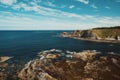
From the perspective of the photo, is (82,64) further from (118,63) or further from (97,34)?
(97,34)

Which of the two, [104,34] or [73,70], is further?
[104,34]

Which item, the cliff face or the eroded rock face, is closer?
the eroded rock face

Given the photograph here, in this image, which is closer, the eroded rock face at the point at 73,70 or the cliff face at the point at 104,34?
the eroded rock face at the point at 73,70

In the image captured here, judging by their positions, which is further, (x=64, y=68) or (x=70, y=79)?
(x=64, y=68)

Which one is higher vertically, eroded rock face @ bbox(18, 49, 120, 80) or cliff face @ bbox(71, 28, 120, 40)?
cliff face @ bbox(71, 28, 120, 40)

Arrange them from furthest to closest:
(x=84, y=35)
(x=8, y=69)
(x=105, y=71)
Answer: (x=84, y=35) < (x=8, y=69) < (x=105, y=71)

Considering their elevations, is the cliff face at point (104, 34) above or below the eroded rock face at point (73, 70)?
above

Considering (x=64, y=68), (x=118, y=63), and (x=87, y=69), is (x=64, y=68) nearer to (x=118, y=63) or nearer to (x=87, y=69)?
(x=87, y=69)

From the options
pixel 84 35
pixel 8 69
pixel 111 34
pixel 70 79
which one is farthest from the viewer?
pixel 84 35

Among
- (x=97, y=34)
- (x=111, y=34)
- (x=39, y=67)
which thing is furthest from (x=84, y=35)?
(x=39, y=67)

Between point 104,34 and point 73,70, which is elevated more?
point 104,34
